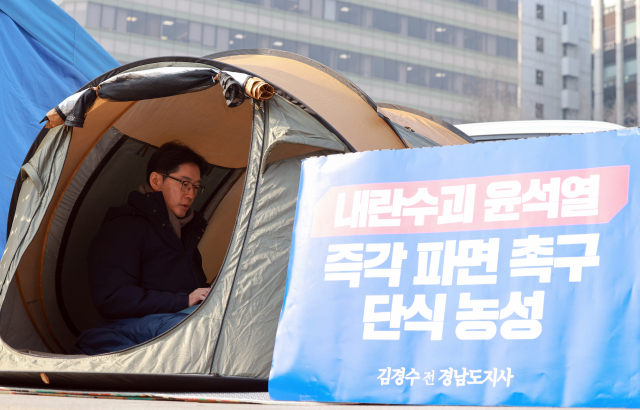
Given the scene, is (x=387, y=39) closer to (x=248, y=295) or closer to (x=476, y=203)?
(x=248, y=295)

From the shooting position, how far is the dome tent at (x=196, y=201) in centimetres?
285

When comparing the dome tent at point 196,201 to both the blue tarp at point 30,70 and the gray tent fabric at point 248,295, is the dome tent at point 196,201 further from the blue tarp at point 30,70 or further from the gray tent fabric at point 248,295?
the blue tarp at point 30,70

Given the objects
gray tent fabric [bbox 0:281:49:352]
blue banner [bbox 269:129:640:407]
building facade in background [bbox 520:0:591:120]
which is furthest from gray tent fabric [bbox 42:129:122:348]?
building facade in background [bbox 520:0:591:120]

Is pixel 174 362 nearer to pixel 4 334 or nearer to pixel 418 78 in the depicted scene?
pixel 4 334

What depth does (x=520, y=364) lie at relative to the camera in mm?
1924

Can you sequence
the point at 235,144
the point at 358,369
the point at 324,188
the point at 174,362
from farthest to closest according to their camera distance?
the point at 235,144, the point at 174,362, the point at 324,188, the point at 358,369

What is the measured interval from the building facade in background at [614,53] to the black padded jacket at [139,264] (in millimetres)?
40052

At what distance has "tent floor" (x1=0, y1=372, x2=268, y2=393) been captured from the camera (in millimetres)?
2764

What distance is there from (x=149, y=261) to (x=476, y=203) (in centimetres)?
209

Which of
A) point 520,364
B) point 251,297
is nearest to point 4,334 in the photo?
point 251,297

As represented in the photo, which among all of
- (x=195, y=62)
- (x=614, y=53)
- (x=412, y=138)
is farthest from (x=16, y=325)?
(x=614, y=53)

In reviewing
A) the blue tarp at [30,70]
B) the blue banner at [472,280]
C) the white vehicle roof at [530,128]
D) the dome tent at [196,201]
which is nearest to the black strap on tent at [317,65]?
the dome tent at [196,201]

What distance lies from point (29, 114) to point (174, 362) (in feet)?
9.54

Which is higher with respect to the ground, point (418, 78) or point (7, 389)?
point (418, 78)
